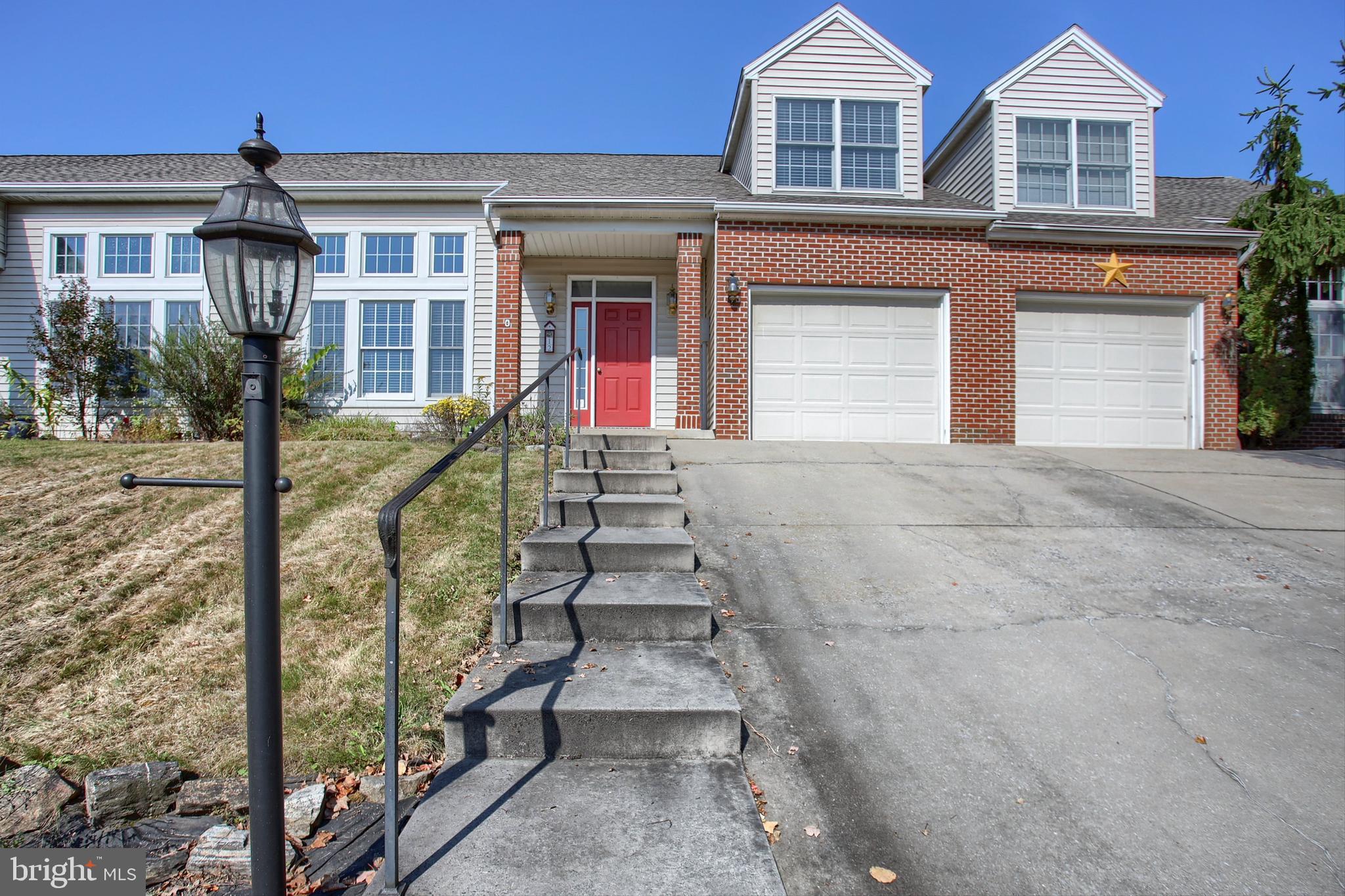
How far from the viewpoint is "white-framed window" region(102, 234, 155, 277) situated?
12.4 metres

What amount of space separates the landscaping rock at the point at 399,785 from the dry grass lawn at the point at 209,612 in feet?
0.44

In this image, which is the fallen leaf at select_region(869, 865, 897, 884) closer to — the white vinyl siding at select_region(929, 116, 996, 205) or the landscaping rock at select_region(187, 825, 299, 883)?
the landscaping rock at select_region(187, 825, 299, 883)

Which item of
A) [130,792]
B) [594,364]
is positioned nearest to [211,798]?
[130,792]

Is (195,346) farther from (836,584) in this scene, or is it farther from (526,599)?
(836,584)

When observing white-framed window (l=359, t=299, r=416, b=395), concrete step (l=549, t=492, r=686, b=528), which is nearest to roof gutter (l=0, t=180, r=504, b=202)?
white-framed window (l=359, t=299, r=416, b=395)

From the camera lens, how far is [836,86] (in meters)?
11.1

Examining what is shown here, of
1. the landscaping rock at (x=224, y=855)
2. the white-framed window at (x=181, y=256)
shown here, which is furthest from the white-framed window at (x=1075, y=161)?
the white-framed window at (x=181, y=256)

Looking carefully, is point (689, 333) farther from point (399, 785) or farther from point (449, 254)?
point (399, 785)

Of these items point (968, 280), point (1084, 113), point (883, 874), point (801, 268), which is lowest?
point (883, 874)

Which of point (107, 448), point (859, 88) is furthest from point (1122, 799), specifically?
point (859, 88)

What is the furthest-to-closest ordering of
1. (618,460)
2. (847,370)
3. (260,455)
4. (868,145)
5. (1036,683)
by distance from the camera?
1. (868,145)
2. (847,370)
3. (618,460)
4. (1036,683)
5. (260,455)

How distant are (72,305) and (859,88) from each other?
13018 millimetres

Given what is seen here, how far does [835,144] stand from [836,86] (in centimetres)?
90

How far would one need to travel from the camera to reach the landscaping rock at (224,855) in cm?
302
